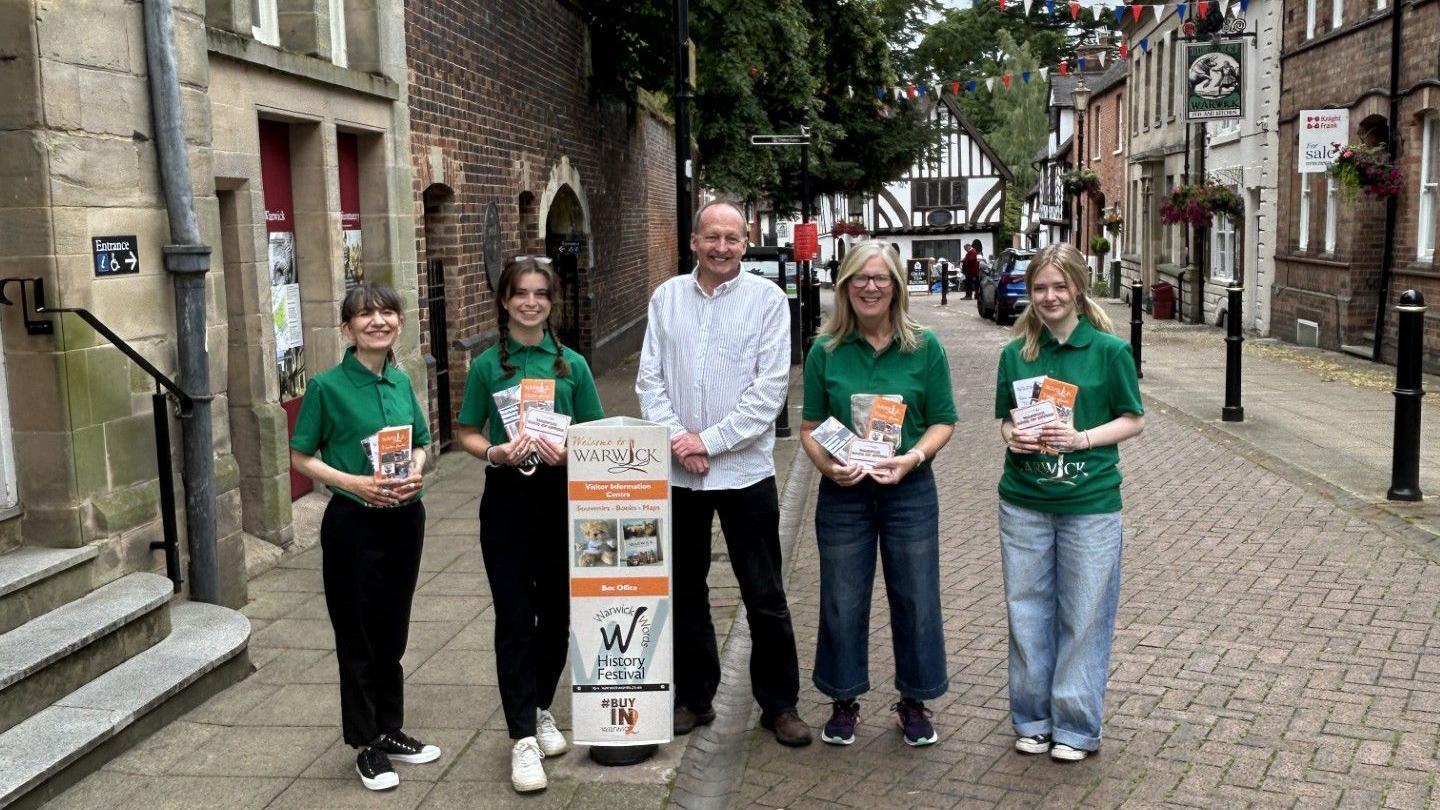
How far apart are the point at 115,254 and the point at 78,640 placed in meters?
1.68

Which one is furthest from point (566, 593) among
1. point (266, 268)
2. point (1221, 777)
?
point (266, 268)

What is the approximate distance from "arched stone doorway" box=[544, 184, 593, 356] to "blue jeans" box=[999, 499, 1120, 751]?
516 inches

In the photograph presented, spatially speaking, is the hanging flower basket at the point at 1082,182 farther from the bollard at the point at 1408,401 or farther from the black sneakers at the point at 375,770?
the black sneakers at the point at 375,770

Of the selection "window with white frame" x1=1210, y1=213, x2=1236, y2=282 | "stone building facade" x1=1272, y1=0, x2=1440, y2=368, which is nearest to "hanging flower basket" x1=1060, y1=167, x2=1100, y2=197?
"window with white frame" x1=1210, y1=213, x2=1236, y2=282

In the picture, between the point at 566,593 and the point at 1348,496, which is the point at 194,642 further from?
the point at 1348,496

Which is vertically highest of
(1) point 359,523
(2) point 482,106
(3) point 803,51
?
(3) point 803,51

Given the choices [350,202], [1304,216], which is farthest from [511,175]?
[1304,216]

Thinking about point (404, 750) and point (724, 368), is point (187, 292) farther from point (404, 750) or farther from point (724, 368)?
point (724, 368)

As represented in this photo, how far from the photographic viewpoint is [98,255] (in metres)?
5.64

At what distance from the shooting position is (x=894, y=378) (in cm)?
483

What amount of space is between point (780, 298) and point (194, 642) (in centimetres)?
281

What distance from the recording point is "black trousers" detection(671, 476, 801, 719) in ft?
16.2

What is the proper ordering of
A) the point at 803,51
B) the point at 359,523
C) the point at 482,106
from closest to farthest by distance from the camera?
the point at 359,523, the point at 482,106, the point at 803,51

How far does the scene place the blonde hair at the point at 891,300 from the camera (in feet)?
15.7
